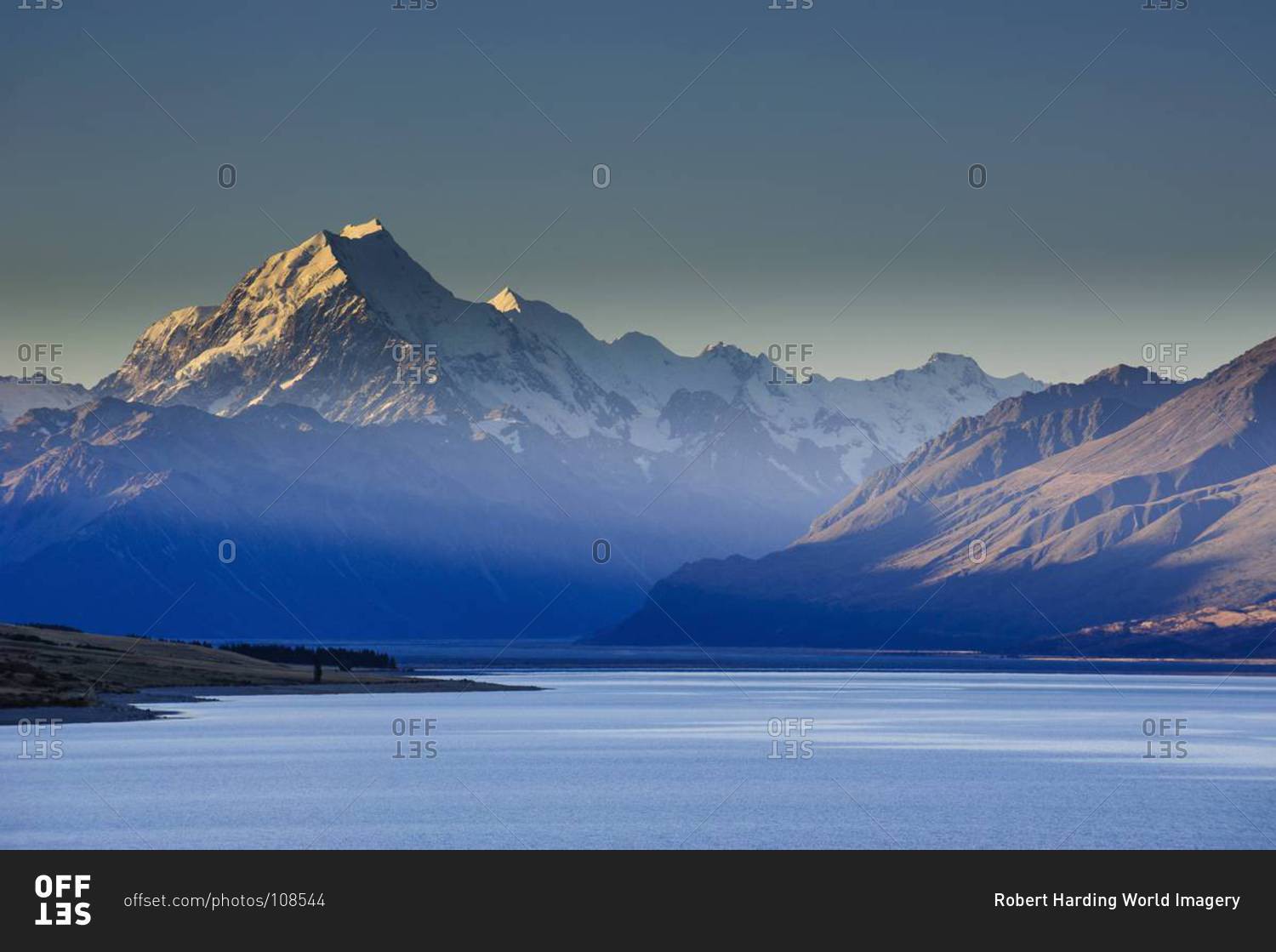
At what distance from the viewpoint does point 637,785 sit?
114m
